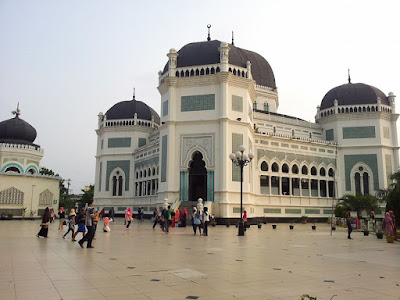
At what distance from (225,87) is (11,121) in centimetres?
3079

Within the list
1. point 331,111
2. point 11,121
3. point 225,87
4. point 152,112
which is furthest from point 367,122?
point 11,121

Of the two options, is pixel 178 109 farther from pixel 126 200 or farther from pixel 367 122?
pixel 367 122

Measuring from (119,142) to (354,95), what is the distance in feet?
88.5

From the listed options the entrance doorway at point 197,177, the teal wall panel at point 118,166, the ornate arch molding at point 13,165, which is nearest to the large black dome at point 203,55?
the entrance doorway at point 197,177

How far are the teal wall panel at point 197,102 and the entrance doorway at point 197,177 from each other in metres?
3.75

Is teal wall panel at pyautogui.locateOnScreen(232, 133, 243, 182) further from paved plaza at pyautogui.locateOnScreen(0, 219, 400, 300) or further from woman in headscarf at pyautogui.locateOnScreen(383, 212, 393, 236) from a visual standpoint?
paved plaza at pyautogui.locateOnScreen(0, 219, 400, 300)

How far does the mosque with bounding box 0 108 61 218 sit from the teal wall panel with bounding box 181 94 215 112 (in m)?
19.4

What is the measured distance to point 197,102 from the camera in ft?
96.6

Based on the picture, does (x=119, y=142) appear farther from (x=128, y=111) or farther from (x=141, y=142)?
(x=128, y=111)

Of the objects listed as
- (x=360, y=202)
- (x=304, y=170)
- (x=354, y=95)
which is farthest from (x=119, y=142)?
(x=354, y=95)

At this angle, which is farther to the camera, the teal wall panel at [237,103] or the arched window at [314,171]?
the arched window at [314,171]

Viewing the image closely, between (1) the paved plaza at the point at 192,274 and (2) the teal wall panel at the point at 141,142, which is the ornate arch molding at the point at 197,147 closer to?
(2) the teal wall panel at the point at 141,142

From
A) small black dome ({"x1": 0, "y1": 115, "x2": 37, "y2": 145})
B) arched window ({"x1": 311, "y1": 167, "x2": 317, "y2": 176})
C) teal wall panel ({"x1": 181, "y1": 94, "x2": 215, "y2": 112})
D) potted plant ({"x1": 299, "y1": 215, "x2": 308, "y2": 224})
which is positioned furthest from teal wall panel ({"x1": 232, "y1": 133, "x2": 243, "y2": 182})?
small black dome ({"x1": 0, "y1": 115, "x2": 37, "y2": 145})

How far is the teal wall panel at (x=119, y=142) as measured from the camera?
139 ft
